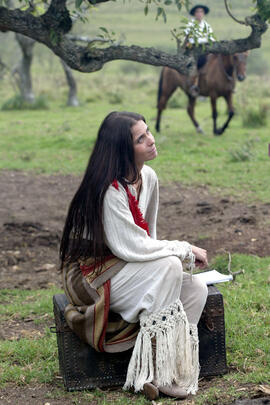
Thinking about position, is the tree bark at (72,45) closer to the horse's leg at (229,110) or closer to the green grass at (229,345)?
the green grass at (229,345)

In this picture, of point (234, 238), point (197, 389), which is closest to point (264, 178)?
point (234, 238)

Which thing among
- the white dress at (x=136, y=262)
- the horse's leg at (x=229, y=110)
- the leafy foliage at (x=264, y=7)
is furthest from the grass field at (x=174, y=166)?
the leafy foliage at (x=264, y=7)

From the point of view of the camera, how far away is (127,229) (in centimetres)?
346

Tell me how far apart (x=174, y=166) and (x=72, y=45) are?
4850 mm

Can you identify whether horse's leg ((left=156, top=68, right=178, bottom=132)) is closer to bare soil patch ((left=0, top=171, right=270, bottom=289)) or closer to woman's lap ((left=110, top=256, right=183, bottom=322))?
bare soil patch ((left=0, top=171, right=270, bottom=289))

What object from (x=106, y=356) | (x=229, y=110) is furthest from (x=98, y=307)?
(x=229, y=110)

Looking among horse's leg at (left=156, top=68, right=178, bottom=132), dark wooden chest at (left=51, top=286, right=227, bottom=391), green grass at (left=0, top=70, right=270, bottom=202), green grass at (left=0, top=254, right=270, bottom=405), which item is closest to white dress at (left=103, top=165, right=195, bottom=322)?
dark wooden chest at (left=51, top=286, right=227, bottom=391)

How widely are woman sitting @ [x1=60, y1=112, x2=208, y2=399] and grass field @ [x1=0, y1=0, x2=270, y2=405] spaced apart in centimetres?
22

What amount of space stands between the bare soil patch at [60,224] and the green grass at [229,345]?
68cm

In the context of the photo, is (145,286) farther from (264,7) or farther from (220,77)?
(220,77)

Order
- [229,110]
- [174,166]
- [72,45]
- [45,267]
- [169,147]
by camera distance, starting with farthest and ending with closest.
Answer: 1. [229,110]
2. [169,147]
3. [174,166]
4. [45,267]
5. [72,45]

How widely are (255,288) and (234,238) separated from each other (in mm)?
1584

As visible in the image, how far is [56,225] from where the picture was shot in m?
7.70

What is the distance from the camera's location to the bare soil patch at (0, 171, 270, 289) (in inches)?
252
